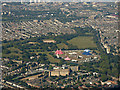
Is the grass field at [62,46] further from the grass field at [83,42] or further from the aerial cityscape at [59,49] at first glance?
the grass field at [83,42]

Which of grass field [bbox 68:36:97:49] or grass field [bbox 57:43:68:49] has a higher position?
grass field [bbox 68:36:97:49]

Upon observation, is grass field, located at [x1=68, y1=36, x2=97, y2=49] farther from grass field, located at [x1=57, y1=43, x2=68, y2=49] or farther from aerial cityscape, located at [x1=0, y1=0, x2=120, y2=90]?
grass field, located at [x1=57, y1=43, x2=68, y2=49]

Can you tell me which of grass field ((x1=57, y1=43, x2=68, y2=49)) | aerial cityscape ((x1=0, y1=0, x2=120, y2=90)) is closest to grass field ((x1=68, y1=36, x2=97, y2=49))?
aerial cityscape ((x1=0, y1=0, x2=120, y2=90))

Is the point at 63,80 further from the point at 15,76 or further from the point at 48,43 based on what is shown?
the point at 48,43

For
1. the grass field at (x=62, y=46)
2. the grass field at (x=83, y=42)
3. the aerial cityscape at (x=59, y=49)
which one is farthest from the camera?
the grass field at (x=83, y=42)

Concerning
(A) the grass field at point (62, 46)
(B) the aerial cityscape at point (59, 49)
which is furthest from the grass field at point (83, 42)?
(A) the grass field at point (62, 46)

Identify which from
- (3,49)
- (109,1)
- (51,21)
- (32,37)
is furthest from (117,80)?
(109,1)

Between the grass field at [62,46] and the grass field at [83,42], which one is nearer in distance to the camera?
the grass field at [62,46]
